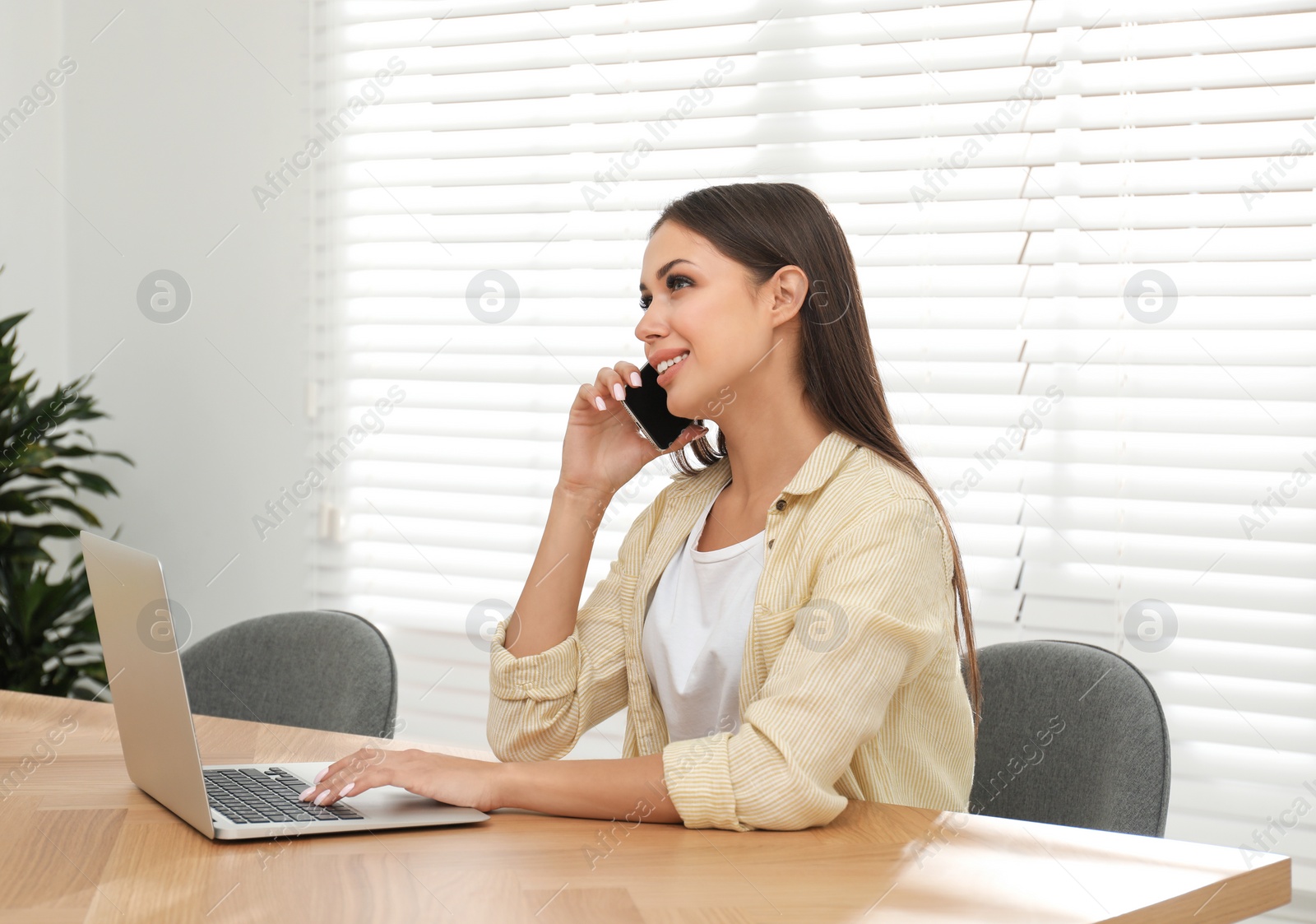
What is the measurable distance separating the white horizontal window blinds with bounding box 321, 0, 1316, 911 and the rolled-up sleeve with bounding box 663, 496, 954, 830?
1147 millimetres

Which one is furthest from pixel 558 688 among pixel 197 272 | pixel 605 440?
pixel 197 272

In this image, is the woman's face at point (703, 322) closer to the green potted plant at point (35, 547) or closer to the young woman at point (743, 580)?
the young woman at point (743, 580)

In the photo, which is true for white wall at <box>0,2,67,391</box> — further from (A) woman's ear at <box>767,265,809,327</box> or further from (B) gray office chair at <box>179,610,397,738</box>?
(A) woman's ear at <box>767,265,809,327</box>

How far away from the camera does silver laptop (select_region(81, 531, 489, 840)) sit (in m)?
1.06

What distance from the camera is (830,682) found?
1.21 m

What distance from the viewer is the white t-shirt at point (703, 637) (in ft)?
5.06

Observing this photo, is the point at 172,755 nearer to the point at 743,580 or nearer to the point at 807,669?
the point at 807,669

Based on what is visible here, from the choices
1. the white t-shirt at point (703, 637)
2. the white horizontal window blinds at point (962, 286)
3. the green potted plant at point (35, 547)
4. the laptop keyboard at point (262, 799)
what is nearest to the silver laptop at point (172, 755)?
the laptop keyboard at point (262, 799)

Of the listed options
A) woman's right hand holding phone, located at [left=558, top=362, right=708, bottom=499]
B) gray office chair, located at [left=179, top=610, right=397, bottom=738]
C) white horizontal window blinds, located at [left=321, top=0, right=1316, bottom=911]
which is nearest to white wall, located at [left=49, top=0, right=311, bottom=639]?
white horizontal window blinds, located at [left=321, top=0, right=1316, bottom=911]

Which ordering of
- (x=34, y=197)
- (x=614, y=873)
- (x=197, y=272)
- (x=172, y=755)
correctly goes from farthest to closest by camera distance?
(x=34, y=197)
(x=197, y=272)
(x=172, y=755)
(x=614, y=873)

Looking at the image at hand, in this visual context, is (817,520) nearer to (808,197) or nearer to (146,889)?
(808,197)

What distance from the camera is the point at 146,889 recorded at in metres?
0.95

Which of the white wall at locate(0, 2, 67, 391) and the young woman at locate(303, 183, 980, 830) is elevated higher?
the white wall at locate(0, 2, 67, 391)

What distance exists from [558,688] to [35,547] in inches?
78.9
